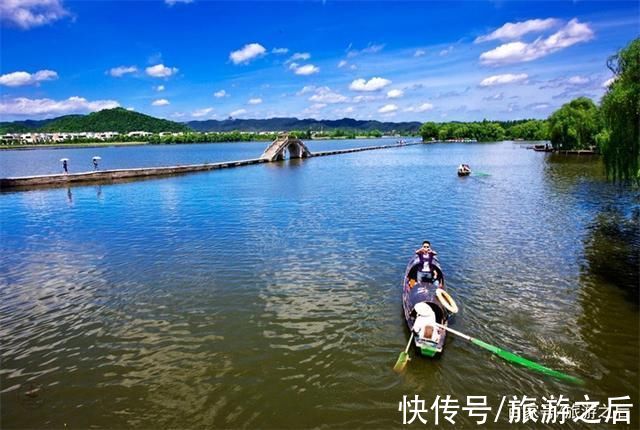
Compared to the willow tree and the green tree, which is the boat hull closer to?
the willow tree

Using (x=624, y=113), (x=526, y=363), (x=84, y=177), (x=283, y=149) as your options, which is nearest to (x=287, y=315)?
(x=526, y=363)

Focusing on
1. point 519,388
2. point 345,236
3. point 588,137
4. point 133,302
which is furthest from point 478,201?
point 588,137

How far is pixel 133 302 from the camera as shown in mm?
18172

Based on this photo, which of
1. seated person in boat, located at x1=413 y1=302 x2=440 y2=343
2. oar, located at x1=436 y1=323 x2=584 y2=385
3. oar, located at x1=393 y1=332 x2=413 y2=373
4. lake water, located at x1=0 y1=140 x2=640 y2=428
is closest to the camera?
lake water, located at x1=0 y1=140 x2=640 y2=428

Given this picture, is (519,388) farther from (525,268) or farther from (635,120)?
(635,120)

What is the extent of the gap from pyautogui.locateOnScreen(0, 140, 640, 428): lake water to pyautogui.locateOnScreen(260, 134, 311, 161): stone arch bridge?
238 ft

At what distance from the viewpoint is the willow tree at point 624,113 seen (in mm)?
19719

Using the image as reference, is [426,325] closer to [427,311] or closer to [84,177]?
[427,311]

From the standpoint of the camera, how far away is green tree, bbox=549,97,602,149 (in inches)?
3543

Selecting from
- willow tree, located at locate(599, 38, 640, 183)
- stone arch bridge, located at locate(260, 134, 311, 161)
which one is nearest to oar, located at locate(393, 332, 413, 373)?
willow tree, located at locate(599, 38, 640, 183)

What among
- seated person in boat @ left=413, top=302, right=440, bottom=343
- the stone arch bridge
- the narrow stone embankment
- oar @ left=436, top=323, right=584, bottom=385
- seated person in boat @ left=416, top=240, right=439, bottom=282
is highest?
the stone arch bridge

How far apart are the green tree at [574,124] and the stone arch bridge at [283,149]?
7002cm

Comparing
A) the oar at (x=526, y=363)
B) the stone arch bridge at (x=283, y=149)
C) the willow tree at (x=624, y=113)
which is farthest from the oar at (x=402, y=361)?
the stone arch bridge at (x=283, y=149)

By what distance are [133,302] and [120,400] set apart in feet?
23.4
